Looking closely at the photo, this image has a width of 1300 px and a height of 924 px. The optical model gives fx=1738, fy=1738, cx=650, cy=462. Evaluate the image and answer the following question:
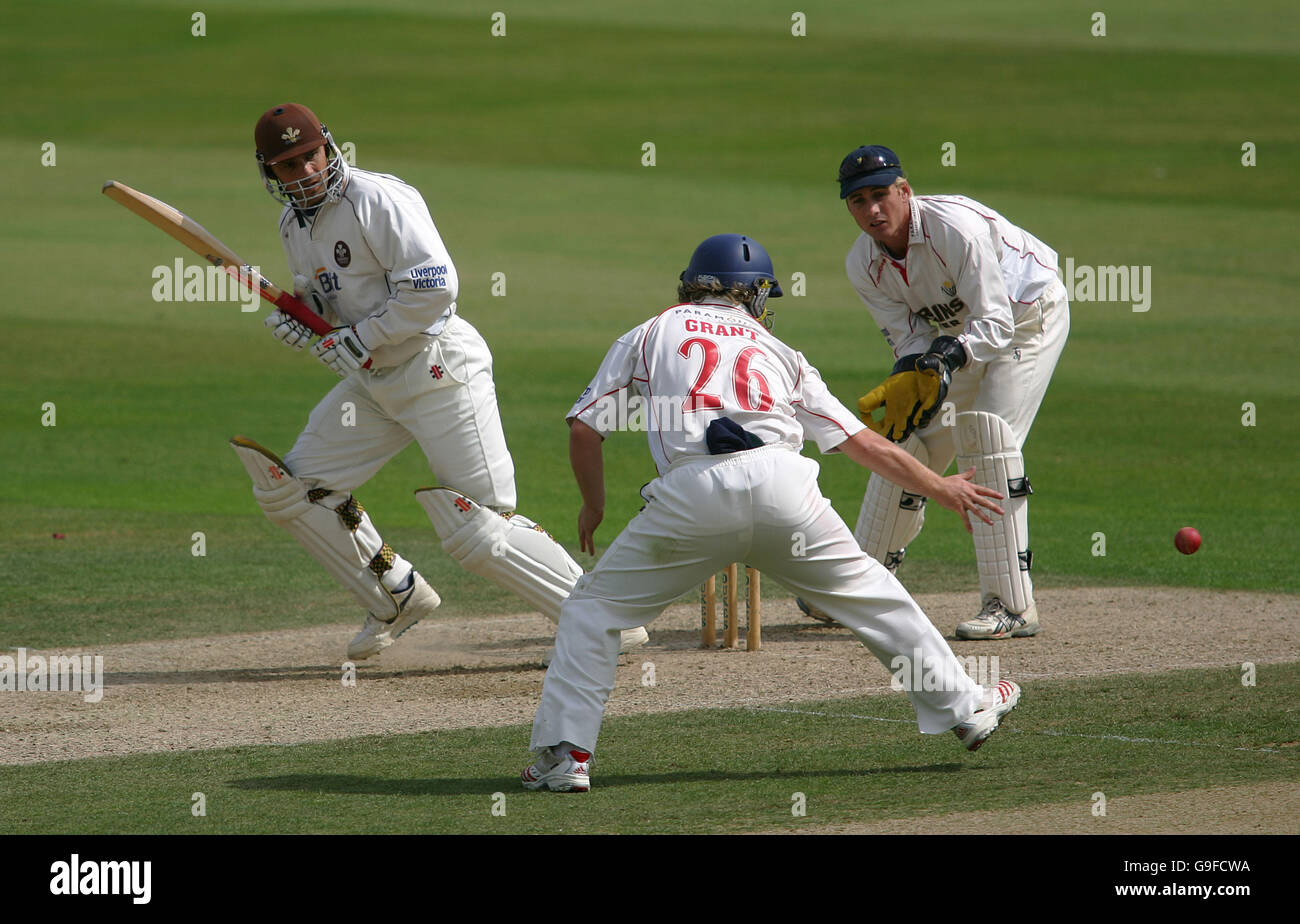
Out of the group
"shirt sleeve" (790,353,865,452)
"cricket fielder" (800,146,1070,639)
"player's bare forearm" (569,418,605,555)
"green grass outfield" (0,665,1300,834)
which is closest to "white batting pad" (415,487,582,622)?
"green grass outfield" (0,665,1300,834)

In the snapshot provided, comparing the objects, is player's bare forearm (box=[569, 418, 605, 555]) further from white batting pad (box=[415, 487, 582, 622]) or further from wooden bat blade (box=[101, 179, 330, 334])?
wooden bat blade (box=[101, 179, 330, 334])

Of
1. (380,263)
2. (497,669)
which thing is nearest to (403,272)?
(380,263)

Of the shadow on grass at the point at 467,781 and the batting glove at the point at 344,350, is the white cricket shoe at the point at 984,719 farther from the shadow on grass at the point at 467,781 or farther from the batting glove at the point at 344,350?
the batting glove at the point at 344,350

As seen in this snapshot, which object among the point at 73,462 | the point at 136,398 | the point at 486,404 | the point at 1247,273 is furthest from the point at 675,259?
the point at 486,404

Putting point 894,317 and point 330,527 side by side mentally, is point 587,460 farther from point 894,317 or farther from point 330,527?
point 894,317

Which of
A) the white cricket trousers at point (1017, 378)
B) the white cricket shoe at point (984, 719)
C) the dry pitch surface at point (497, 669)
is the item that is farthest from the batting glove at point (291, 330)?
the white cricket shoe at point (984, 719)

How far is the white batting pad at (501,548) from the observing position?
760 centimetres

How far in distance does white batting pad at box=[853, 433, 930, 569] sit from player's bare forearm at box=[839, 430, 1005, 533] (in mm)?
3059

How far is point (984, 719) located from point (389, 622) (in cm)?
334

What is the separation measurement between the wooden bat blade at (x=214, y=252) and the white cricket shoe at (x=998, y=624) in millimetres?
3286

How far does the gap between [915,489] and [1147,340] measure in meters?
17.0

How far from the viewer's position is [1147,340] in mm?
21688

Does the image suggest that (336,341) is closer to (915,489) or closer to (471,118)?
(915,489)

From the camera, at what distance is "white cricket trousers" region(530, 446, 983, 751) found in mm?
5492
